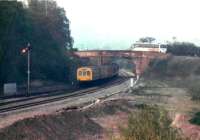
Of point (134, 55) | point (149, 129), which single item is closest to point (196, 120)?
point (149, 129)

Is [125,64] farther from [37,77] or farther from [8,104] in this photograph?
[8,104]

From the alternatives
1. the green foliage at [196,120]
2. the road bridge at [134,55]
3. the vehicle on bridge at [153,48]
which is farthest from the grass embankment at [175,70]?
the green foliage at [196,120]

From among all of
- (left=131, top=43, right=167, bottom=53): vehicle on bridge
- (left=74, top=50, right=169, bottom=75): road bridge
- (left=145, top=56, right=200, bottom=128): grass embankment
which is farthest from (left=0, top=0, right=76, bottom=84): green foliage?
(left=131, top=43, right=167, bottom=53): vehicle on bridge

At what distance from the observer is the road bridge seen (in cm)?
9556

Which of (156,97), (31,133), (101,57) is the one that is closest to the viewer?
(31,133)

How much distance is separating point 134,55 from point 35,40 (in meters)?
28.7

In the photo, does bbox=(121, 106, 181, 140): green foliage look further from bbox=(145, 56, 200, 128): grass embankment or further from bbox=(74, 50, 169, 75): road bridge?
bbox=(74, 50, 169, 75): road bridge

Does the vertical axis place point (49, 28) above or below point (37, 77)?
above

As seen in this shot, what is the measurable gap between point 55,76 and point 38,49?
5.37 meters

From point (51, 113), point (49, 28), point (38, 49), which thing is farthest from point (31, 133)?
point (49, 28)

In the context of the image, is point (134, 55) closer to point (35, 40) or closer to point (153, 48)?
point (35, 40)

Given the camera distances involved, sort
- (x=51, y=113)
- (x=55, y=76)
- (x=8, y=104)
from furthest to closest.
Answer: (x=55, y=76) < (x=8, y=104) < (x=51, y=113)

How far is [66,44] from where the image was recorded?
9581cm

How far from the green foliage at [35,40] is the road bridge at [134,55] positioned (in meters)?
5.90
